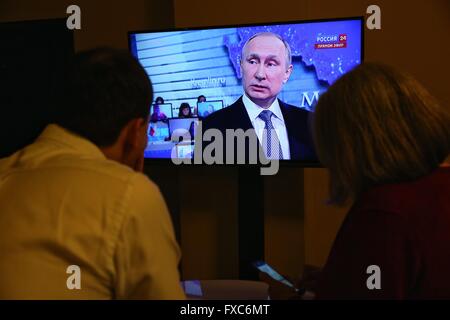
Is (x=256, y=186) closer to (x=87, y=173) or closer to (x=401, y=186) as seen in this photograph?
Result: (x=401, y=186)

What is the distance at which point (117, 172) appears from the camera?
36.9 inches

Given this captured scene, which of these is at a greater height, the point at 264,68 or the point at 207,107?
the point at 264,68

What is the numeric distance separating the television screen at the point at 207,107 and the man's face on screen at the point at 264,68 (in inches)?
7.5

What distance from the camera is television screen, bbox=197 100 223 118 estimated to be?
2510 mm

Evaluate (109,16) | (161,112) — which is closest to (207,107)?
(161,112)

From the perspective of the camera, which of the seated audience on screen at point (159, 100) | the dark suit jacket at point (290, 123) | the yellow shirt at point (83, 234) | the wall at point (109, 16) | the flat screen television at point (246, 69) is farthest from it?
the wall at point (109, 16)

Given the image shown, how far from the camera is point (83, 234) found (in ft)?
2.95

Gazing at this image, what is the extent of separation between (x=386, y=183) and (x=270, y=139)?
1.36 meters

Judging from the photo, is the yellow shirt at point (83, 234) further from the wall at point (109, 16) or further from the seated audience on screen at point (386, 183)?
the wall at point (109, 16)

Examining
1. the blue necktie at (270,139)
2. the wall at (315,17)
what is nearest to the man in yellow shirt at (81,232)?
the blue necktie at (270,139)

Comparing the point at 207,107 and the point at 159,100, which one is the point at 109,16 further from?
the point at 207,107

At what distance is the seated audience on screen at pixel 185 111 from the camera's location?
101 inches

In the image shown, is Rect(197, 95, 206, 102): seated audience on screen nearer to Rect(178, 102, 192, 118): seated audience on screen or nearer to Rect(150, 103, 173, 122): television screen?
Rect(178, 102, 192, 118): seated audience on screen
